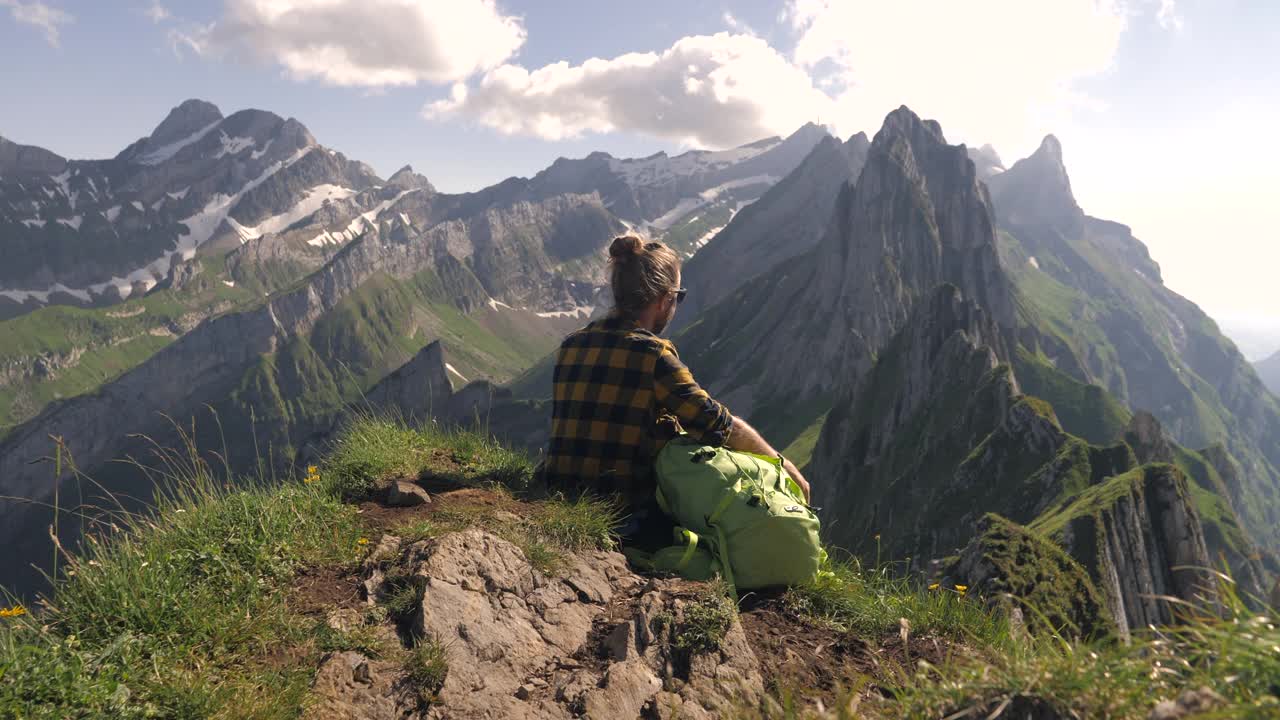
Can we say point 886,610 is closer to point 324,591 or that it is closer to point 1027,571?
point 324,591

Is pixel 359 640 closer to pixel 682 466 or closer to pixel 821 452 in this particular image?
pixel 682 466

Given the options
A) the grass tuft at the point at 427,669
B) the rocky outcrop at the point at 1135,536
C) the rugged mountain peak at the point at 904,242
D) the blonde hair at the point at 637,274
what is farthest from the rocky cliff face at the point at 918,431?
the grass tuft at the point at 427,669

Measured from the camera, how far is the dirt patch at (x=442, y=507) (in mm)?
7059

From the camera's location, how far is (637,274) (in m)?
7.71

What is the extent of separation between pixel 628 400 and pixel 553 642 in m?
2.62

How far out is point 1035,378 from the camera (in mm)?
146500

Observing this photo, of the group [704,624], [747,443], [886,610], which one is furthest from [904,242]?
[704,624]

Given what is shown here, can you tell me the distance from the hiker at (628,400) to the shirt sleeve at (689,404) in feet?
0.04

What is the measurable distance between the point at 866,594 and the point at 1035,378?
6342 inches

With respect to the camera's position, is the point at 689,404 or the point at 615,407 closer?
the point at 689,404

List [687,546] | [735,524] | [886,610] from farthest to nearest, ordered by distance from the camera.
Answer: [687,546] → [735,524] → [886,610]

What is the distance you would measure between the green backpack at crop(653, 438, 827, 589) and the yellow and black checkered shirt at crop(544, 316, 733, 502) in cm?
50

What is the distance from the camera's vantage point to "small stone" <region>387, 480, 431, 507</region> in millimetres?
7629

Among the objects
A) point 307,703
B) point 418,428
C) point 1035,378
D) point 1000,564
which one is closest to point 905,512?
point 1000,564
